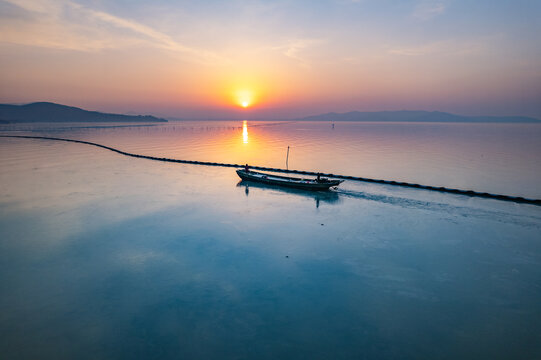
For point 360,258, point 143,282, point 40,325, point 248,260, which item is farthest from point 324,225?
point 40,325

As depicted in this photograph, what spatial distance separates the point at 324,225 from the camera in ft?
77.9

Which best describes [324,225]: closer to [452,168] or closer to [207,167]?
[207,167]

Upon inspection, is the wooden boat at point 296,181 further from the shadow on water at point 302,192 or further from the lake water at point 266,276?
the lake water at point 266,276

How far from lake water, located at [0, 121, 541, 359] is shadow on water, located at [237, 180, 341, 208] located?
0.58 metres

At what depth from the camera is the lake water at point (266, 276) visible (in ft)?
36.3

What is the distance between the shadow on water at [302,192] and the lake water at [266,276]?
1.92 ft

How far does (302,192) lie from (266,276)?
19577 mm

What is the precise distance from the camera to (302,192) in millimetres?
34531

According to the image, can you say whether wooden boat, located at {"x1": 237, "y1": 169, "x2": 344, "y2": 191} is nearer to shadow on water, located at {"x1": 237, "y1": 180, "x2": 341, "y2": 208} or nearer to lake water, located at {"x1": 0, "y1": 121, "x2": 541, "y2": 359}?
shadow on water, located at {"x1": 237, "y1": 180, "x2": 341, "y2": 208}

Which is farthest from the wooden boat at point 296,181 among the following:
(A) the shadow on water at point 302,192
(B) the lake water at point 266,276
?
(B) the lake water at point 266,276

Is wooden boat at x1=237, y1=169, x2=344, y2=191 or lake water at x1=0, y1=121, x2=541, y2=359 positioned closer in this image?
lake water at x1=0, y1=121, x2=541, y2=359

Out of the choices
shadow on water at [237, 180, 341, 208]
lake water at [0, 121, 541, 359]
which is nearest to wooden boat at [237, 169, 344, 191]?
shadow on water at [237, 180, 341, 208]

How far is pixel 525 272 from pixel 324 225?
13009 mm

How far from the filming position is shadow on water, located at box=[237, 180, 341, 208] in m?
31.7
